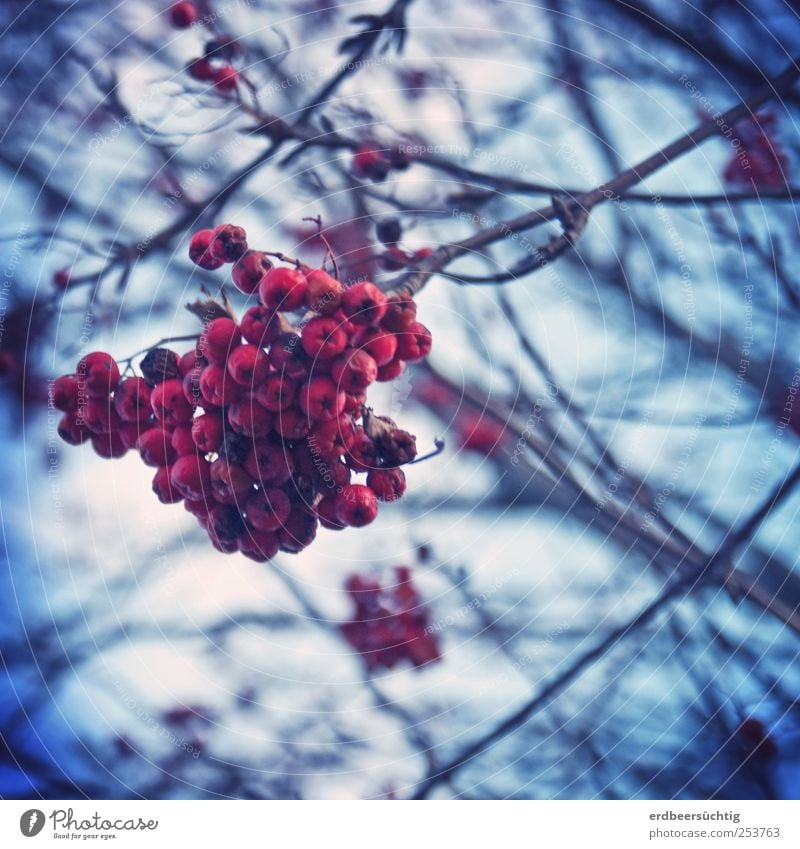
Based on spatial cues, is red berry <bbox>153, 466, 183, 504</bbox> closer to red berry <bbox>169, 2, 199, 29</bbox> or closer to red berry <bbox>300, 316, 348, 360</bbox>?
red berry <bbox>300, 316, 348, 360</bbox>

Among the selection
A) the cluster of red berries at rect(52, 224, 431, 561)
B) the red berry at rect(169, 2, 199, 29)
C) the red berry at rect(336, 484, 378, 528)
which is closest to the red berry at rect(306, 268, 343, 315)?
the cluster of red berries at rect(52, 224, 431, 561)

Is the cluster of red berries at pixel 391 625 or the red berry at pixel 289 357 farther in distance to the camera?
the cluster of red berries at pixel 391 625

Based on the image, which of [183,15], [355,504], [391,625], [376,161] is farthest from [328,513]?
[183,15]

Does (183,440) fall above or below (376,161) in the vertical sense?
below

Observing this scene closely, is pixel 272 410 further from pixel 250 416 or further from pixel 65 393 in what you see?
pixel 65 393

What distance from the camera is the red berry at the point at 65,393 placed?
54 cm

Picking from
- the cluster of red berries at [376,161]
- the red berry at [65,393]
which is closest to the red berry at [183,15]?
the cluster of red berries at [376,161]

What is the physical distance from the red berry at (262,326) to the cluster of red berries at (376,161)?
147mm

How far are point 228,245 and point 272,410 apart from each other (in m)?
0.13

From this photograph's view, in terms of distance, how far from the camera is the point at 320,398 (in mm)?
440

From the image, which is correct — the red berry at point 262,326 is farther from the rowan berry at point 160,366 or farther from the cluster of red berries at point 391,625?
the cluster of red berries at point 391,625

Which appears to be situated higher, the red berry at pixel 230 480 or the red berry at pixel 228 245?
the red berry at pixel 228 245

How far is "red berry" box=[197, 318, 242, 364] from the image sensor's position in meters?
0.46
